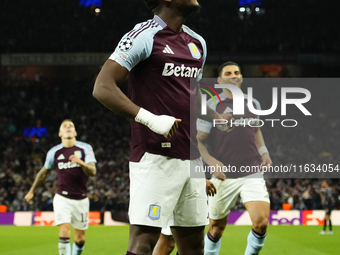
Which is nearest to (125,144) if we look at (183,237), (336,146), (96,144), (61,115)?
(96,144)

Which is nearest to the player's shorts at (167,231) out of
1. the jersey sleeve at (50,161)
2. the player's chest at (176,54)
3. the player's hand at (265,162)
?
the player's hand at (265,162)

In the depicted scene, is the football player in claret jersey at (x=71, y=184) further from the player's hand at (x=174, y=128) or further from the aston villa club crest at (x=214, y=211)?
the player's hand at (x=174, y=128)

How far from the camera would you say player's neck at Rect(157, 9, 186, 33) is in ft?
9.76

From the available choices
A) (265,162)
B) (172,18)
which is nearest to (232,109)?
(265,162)

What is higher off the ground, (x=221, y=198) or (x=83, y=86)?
(x=83, y=86)

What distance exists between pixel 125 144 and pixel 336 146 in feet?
34.8

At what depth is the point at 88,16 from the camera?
88.4 ft

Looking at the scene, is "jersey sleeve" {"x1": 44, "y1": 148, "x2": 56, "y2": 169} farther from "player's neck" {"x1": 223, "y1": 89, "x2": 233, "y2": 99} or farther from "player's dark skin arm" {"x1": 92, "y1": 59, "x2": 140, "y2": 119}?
"player's dark skin arm" {"x1": 92, "y1": 59, "x2": 140, "y2": 119}

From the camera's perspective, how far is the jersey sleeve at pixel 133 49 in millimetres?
2686

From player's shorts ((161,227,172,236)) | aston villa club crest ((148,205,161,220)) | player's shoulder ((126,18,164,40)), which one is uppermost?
player's shoulder ((126,18,164,40))

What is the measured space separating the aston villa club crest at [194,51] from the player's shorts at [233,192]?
8.61 ft

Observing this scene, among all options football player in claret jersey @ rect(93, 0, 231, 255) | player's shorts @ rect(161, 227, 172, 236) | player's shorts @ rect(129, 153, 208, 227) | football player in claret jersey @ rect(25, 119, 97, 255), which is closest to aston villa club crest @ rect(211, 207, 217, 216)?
player's shorts @ rect(161, 227, 172, 236)

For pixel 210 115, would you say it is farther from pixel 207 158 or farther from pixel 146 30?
pixel 207 158

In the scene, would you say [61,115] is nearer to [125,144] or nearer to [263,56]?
[125,144]
